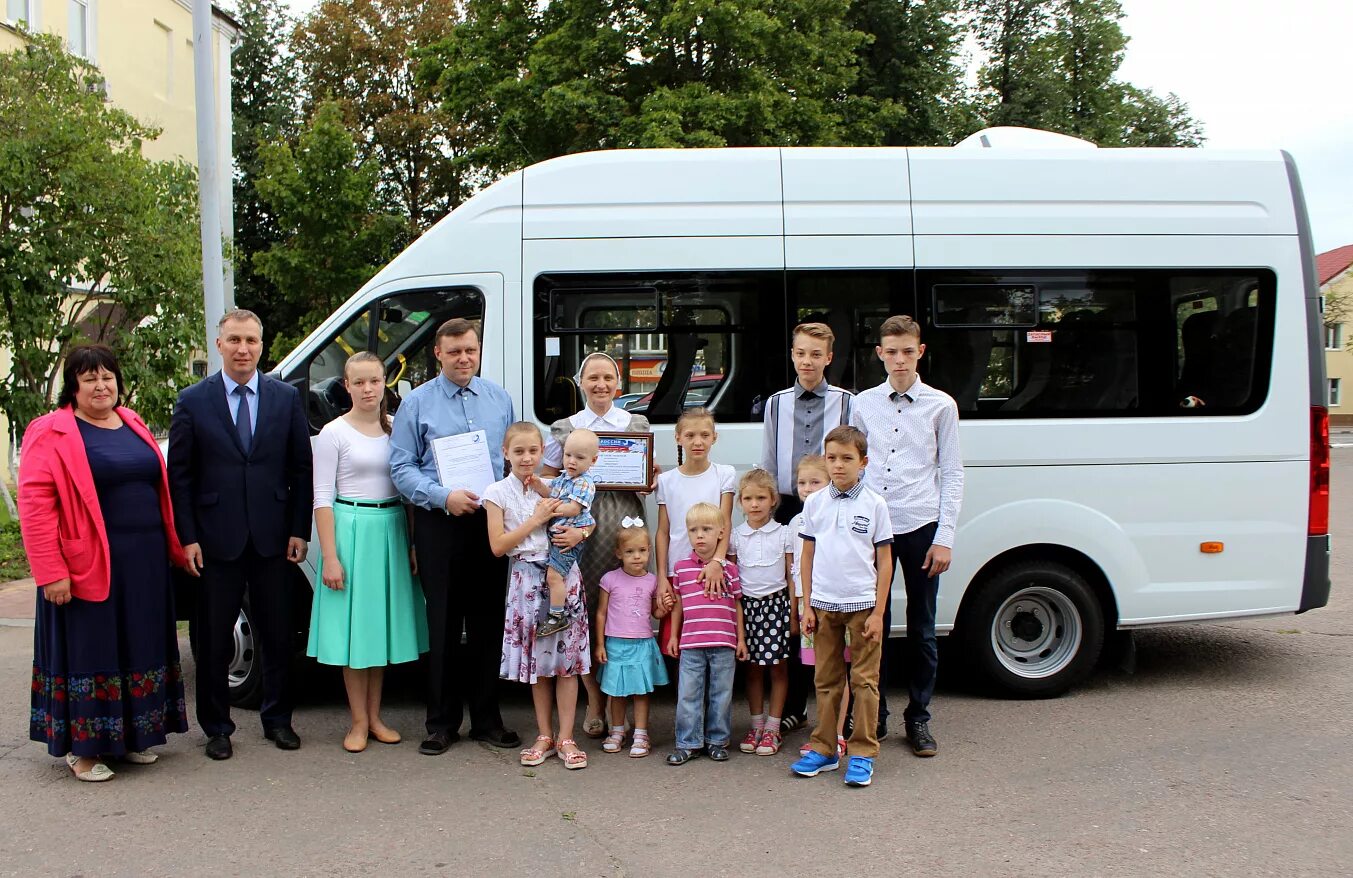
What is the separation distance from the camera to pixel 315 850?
4.09 meters

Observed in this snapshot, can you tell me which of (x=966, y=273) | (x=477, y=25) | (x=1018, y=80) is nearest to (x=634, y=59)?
(x=477, y=25)

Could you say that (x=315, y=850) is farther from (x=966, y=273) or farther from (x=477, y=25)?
(x=477, y=25)

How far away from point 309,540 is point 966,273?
3529mm

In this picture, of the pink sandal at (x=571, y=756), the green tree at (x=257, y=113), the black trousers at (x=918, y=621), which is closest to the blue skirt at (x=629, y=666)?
the pink sandal at (x=571, y=756)

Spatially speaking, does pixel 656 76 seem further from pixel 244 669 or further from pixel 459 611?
pixel 459 611

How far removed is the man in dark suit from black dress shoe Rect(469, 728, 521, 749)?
2.76 ft

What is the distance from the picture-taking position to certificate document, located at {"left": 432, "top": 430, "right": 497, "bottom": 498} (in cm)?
504

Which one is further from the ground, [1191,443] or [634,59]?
[634,59]

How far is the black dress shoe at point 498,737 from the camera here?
5.27 metres

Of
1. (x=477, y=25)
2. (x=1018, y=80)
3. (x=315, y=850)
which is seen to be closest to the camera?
(x=315, y=850)

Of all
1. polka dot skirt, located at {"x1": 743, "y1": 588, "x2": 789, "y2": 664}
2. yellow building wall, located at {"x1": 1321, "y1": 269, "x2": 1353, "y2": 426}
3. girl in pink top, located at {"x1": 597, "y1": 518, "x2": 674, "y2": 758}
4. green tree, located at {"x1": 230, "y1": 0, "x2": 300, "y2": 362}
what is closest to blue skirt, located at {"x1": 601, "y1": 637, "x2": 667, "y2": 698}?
girl in pink top, located at {"x1": 597, "y1": 518, "x2": 674, "y2": 758}

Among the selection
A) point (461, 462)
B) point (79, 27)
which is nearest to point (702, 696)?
point (461, 462)

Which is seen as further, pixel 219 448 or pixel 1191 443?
pixel 1191 443

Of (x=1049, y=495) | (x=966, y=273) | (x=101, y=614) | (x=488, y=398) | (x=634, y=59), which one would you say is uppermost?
(x=634, y=59)
